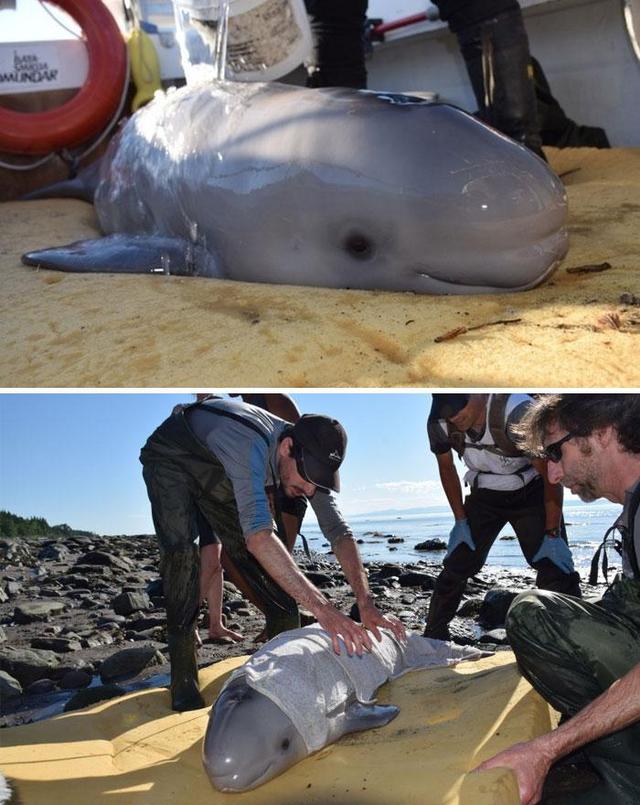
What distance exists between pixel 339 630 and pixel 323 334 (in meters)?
1.27

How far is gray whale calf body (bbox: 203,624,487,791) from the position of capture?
3451mm

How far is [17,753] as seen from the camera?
380 cm

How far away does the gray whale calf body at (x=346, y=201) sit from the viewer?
4.86m

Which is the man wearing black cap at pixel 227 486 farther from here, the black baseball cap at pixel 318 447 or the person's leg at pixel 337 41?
the person's leg at pixel 337 41

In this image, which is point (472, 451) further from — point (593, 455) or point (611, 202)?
point (611, 202)

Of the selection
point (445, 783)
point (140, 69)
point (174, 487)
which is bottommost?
point (445, 783)

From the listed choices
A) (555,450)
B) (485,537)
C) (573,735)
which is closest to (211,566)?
(485,537)

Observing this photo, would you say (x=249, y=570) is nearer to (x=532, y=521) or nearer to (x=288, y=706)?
(x=288, y=706)

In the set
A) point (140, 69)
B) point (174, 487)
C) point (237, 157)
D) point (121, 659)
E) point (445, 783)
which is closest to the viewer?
point (445, 783)

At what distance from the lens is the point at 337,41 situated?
8156mm

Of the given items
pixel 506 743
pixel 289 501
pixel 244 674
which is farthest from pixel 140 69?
pixel 506 743

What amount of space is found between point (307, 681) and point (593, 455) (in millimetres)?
1375

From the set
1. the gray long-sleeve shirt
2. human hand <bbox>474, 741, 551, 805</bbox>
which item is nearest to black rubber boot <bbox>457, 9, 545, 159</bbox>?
the gray long-sleeve shirt

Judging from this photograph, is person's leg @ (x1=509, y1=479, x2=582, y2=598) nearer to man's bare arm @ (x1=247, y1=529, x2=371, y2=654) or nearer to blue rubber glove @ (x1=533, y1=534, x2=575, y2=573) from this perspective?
blue rubber glove @ (x1=533, y1=534, x2=575, y2=573)
